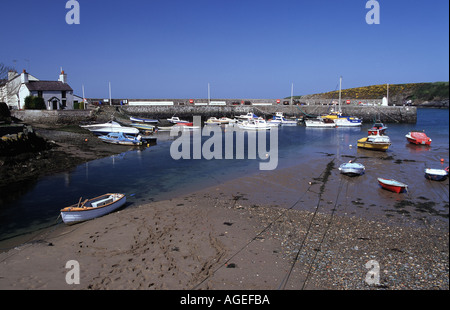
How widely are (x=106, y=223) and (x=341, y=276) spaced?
27.0 feet

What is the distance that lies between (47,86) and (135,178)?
97.3 ft

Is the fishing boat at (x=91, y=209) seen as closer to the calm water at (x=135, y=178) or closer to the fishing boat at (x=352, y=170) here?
the calm water at (x=135, y=178)

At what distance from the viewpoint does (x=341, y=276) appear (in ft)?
25.1

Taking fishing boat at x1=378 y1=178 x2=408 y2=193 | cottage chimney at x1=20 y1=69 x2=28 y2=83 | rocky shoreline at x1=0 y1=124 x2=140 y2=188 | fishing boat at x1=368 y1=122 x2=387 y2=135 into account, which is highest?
cottage chimney at x1=20 y1=69 x2=28 y2=83

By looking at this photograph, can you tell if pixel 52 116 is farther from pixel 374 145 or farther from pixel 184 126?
pixel 374 145

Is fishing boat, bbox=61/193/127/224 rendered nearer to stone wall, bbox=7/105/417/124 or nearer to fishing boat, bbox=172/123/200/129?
stone wall, bbox=7/105/417/124

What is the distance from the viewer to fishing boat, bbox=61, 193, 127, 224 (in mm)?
11734

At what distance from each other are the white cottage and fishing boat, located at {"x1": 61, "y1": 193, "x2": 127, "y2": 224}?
33.4 meters

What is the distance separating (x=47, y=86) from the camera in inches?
1622

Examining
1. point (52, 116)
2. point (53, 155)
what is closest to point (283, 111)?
point (52, 116)

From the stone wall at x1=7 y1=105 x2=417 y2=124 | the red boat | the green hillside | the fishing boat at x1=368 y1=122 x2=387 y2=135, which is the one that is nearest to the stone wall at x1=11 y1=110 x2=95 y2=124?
the stone wall at x1=7 y1=105 x2=417 y2=124

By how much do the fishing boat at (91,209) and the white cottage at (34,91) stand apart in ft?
110
